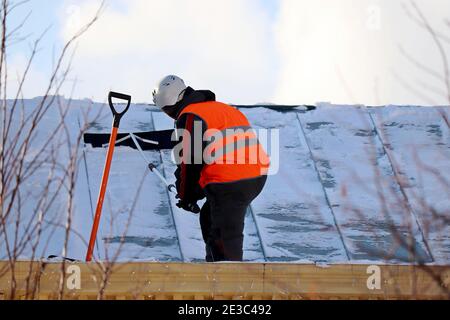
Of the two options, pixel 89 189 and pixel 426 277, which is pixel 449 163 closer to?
pixel 89 189

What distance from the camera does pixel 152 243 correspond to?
7.48 metres

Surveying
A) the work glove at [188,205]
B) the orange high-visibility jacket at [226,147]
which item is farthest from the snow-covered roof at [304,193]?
the orange high-visibility jacket at [226,147]

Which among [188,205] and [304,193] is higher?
[304,193]

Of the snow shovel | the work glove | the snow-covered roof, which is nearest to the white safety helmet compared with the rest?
the snow shovel

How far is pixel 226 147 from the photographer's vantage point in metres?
5.88

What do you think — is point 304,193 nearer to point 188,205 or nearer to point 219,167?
point 188,205

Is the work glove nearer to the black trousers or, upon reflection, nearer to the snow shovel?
the black trousers

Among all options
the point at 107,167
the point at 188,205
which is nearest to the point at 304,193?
the point at 188,205

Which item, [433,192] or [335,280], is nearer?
[335,280]

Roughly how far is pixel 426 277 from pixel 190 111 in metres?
1.84

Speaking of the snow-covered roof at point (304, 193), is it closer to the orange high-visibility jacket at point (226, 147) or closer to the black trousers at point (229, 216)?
the black trousers at point (229, 216)

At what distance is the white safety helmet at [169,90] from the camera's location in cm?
623

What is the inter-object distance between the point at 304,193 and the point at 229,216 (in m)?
1.99
